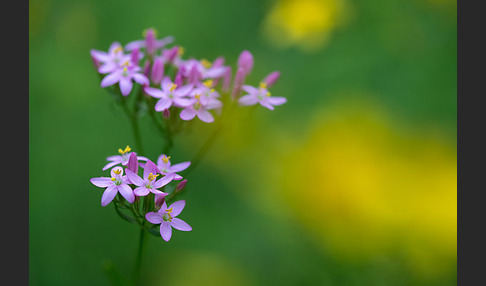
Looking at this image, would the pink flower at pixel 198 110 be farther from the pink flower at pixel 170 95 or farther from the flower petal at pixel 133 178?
the flower petal at pixel 133 178

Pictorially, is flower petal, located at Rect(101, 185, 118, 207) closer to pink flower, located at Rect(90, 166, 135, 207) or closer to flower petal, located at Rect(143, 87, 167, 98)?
pink flower, located at Rect(90, 166, 135, 207)

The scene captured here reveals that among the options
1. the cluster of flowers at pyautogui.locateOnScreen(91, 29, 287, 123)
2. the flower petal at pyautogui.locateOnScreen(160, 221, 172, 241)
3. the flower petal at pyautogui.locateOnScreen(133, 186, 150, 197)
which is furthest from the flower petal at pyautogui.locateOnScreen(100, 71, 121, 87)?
the flower petal at pyautogui.locateOnScreen(160, 221, 172, 241)

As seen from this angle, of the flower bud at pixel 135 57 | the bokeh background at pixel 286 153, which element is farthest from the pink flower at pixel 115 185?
the bokeh background at pixel 286 153

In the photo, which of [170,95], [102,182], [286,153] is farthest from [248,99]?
[286,153]

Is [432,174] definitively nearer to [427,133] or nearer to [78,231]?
[427,133]

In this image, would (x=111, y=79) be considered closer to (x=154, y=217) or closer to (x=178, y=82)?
(x=178, y=82)
